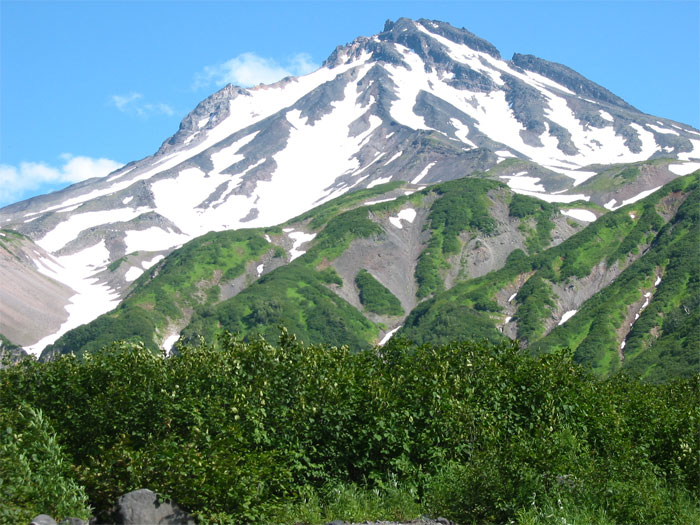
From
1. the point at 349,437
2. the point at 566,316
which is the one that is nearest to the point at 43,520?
the point at 349,437

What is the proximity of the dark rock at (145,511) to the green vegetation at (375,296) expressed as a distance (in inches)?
6010

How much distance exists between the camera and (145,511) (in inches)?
803

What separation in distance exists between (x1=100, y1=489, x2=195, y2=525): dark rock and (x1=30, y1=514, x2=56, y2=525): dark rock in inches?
80.5

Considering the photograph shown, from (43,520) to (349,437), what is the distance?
34.8 ft

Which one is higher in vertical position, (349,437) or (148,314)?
(148,314)

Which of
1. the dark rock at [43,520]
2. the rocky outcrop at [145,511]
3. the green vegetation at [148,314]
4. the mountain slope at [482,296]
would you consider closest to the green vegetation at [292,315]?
the mountain slope at [482,296]

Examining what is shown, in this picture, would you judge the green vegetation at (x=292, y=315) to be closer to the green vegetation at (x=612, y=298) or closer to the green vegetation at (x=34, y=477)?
the green vegetation at (x=612, y=298)

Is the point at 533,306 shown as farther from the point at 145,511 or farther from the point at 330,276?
the point at 145,511

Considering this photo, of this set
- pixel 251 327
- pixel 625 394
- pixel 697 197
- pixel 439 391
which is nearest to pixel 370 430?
pixel 439 391

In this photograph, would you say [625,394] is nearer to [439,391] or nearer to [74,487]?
[439,391]

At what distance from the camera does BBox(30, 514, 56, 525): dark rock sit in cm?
1831

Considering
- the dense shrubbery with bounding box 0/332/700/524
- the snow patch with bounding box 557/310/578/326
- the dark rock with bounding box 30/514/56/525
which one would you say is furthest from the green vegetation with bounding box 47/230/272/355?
the dark rock with bounding box 30/514/56/525

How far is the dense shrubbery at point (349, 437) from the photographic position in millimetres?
21531

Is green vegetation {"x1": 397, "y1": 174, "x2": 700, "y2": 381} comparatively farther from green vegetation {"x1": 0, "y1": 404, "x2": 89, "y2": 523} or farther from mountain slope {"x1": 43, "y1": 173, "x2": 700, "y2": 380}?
green vegetation {"x1": 0, "y1": 404, "x2": 89, "y2": 523}
